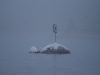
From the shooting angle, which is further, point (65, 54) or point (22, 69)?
point (65, 54)

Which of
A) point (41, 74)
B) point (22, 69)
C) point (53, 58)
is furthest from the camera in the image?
point (53, 58)

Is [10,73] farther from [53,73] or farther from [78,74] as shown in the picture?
[78,74]

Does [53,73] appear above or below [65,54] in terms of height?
below

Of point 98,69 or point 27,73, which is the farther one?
point 98,69

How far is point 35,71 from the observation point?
23281 millimetres

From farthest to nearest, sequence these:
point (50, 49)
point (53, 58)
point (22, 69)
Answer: point (50, 49)
point (53, 58)
point (22, 69)

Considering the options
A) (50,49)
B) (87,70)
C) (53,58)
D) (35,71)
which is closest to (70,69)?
(87,70)

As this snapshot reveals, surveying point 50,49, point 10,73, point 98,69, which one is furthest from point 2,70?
point 50,49

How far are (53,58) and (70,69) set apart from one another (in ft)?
25.7

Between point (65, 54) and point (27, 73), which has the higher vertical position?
point (65, 54)

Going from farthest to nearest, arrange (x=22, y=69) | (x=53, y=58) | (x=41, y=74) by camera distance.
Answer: (x=53, y=58), (x=22, y=69), (x=41, y=74)

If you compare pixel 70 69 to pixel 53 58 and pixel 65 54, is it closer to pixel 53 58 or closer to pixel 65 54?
pixel 53 58

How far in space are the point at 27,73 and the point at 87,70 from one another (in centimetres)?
462

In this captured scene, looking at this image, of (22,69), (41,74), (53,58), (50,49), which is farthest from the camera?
(50,49)
